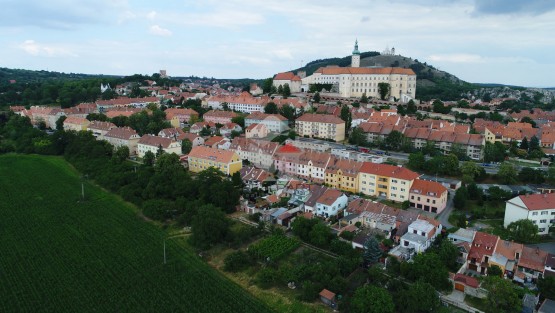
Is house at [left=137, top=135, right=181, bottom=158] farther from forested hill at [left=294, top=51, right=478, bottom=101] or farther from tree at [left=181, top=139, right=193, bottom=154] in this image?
forested hill at [left=294, top=51, right=478, bottom=101]

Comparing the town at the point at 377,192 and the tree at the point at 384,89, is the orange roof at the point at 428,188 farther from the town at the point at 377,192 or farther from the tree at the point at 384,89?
the tree at the point at 384,89

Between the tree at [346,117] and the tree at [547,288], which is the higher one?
the tree at [346,117]

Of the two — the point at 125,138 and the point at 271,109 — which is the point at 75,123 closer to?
the point at 125,138

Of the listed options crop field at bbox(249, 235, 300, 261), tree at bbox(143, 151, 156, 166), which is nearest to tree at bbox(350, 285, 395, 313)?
crop field at bbox(249, 235, 300, 261)

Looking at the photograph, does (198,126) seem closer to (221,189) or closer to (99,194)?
(99,194)

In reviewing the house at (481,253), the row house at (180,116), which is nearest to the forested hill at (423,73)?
the row house at (180,116)
